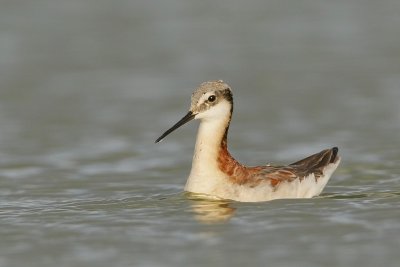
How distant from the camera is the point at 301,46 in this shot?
2719cm

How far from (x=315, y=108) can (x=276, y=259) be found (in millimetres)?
9726

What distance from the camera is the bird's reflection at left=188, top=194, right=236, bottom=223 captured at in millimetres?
15073

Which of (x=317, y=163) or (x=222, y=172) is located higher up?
(x=317, y=163)

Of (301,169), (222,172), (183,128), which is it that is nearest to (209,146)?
(222,172)

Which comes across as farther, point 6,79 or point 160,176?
point 6,79

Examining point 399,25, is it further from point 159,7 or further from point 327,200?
point 327,200

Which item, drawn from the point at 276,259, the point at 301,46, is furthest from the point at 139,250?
the point at 301,46

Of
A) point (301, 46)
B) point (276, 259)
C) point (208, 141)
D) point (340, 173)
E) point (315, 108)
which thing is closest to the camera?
point (276, 259)

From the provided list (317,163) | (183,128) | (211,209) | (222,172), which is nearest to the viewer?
(211,209)

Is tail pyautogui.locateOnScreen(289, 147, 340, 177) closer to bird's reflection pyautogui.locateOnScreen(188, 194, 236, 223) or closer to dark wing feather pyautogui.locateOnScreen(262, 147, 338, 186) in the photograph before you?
dark wing feather pyautogui.locateOnScreen(262, 147, 338, 186)

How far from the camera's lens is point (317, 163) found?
56.2 ft

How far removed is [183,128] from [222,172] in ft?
18.3

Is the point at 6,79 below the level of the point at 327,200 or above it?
above

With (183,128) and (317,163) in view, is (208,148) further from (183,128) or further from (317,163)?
(183,128)
